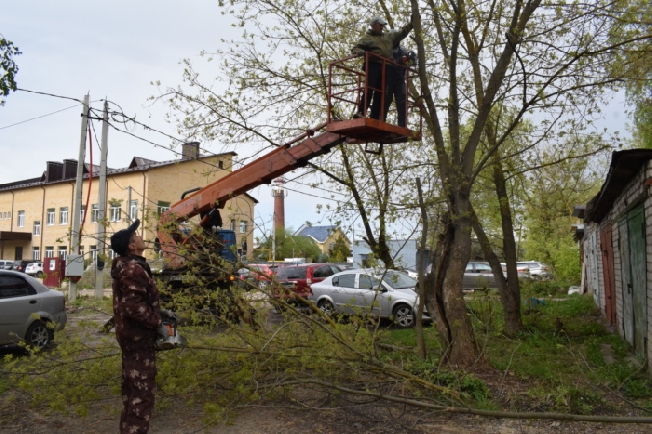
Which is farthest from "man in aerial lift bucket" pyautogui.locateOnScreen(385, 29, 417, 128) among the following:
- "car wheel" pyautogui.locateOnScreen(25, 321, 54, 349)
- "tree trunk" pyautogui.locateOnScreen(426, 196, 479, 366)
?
"car wheel" pyautogui.locateOnScreen(25, 321, 54, 349)

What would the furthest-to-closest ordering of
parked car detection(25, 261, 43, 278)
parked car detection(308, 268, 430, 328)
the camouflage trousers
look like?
1. parked car detection(25, 261, 43, 278)
2. parked car detection(308, 268, 430, 328)
3. the camouflage trousers

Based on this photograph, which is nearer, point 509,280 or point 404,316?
point 509,280

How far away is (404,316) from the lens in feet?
43.8

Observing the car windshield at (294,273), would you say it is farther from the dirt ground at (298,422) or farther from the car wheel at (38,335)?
the dirt ground at (298,422)

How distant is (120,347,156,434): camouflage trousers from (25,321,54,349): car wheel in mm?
5200

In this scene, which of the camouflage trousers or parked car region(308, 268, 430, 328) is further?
parked car region(308, 268, 430, 328)

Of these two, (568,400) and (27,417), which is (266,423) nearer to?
(27,417)

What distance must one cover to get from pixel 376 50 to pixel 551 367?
5.21 m

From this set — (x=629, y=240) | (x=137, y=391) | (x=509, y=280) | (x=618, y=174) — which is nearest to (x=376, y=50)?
A: (x=618, y=174)

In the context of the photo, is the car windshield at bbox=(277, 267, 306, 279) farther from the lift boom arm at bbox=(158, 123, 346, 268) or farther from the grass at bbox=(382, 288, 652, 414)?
the lift boom arm at bbox=(158, 123, 346, 268)

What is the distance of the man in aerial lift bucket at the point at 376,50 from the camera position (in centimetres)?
780

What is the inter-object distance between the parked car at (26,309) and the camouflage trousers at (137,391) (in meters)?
4.53

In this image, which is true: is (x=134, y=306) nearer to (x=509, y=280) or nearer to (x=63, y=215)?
(x=509, y=280)

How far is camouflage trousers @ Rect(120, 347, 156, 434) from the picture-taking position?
15.8 feet
